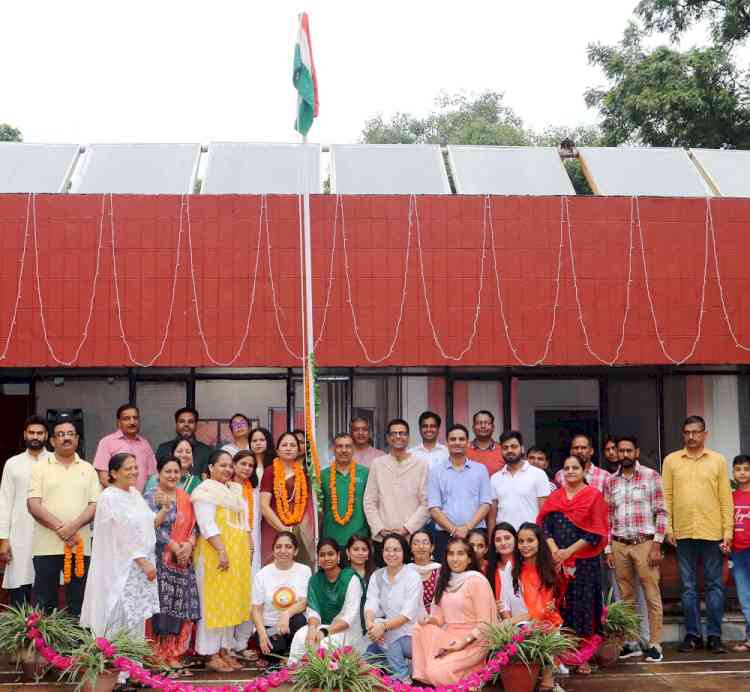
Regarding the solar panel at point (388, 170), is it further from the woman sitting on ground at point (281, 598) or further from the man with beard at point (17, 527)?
the man with beard at point (17, 527)

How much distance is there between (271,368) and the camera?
30.7ft

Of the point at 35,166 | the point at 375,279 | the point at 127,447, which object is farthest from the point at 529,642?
the point at 35,166

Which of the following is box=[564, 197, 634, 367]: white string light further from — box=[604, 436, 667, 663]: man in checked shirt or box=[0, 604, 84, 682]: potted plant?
box=[0, 604, 84, 682]: potted plant

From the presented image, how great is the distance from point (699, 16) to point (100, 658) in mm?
16730

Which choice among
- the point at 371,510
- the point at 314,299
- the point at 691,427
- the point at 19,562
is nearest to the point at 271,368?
the point at 314,299

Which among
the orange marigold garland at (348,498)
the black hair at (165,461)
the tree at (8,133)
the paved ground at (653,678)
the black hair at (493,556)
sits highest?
the tree at (8,133)

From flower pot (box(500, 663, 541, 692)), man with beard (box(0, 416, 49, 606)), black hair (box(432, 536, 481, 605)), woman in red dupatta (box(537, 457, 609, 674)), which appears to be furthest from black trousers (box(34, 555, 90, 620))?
woman in red dupatta (box(537, 457, 609, 674))

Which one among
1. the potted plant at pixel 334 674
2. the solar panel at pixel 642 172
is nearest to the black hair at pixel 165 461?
the potted plant at pixel 334 674

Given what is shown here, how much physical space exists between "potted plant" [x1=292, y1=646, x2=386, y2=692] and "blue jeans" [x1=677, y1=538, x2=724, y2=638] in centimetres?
291

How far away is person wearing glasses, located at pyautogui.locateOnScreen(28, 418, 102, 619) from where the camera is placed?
21.9 feet

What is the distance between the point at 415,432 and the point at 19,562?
3832mm

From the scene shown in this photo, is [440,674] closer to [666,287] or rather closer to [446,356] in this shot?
[446,356]

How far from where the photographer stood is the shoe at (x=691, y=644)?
24.3ft

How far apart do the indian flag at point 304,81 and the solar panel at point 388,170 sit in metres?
1.48
